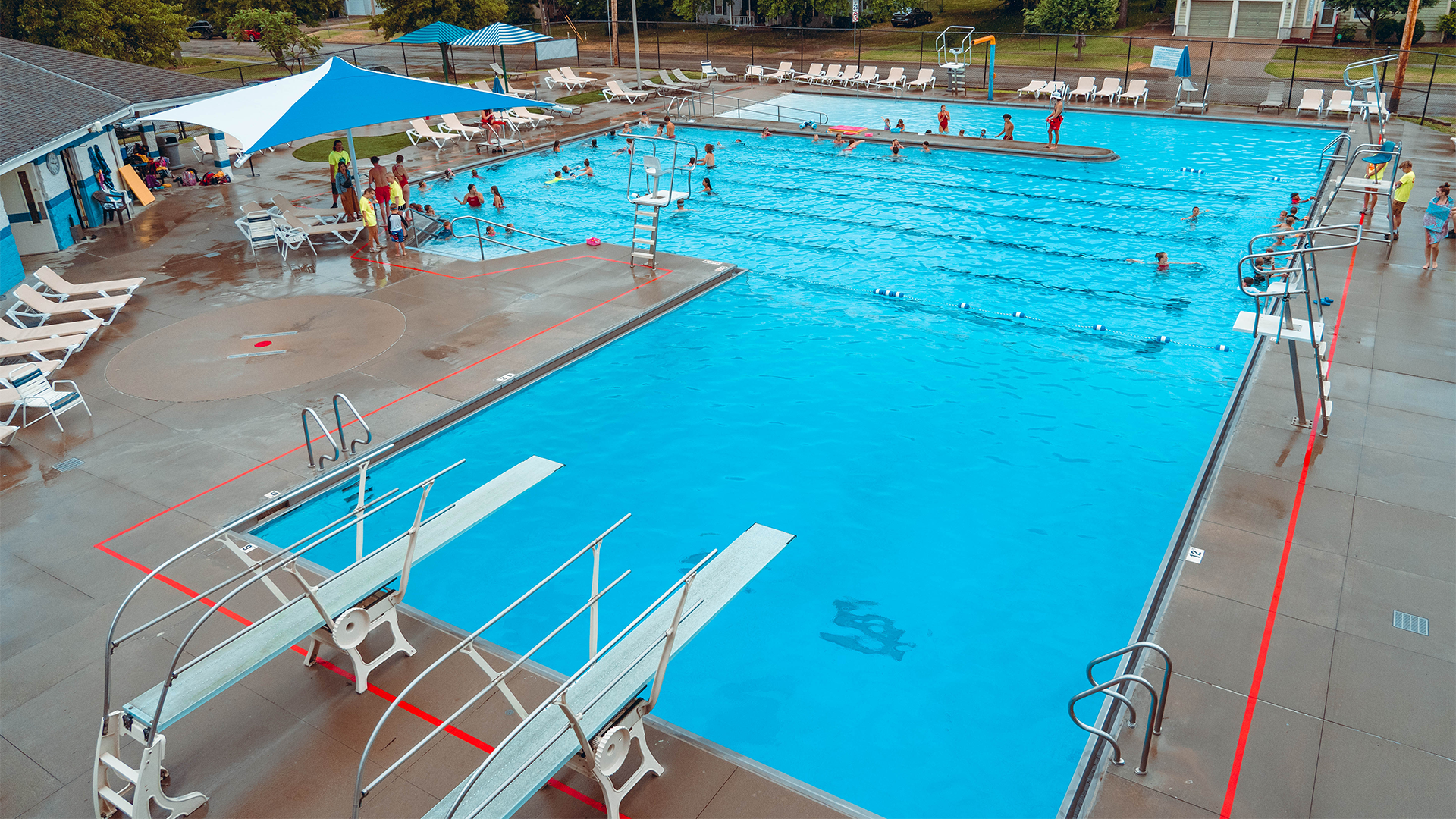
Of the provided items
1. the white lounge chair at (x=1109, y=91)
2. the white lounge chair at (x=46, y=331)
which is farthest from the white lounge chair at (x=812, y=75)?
the white lounge chair at (x=46, y=331)

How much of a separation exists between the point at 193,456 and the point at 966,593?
30.4ft

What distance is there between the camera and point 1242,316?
9758 mm

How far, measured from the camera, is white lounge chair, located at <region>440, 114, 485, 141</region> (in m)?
29.0

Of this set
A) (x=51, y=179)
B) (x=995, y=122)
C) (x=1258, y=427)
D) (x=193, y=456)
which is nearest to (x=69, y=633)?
(x=193, y=456)

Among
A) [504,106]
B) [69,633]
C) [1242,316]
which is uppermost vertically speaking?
[504,106]

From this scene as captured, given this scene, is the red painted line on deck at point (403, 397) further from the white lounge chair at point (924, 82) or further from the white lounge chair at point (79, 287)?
the white lounge chair at point (924, 82)

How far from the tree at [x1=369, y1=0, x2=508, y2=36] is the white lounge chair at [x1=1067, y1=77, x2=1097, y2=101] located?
82.6 feet

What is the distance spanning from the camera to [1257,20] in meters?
46.0

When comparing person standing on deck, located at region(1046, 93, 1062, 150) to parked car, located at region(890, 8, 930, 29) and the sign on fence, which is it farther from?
parked car, located at region(890, 8, 930, 29)

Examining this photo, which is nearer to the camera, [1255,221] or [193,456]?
[193,456]

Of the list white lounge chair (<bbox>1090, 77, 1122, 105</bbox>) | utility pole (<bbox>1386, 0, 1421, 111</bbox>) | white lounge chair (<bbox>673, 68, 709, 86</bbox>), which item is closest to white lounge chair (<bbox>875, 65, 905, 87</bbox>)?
white lounge chair (<bbox>673, 68, 709, 86</bbox>)

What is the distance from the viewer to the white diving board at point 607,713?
5.21 metres

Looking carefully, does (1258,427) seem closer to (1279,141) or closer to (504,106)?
(504,106)

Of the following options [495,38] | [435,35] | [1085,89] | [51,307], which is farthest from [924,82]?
[51,307]
